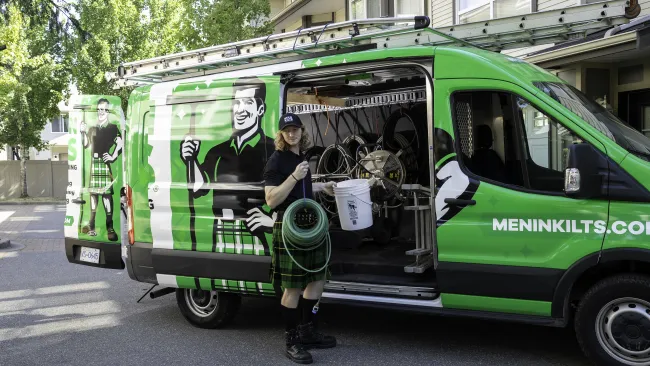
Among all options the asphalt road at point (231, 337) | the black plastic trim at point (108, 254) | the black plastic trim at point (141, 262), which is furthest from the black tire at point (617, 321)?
the black plastic trim at point (108, 254)

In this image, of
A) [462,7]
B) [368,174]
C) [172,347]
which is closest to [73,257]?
[172,347]

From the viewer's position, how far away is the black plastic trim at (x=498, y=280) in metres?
4.53

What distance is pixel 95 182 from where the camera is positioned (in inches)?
272

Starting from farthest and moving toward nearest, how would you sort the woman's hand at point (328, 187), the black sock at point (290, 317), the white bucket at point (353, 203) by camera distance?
the white bucket at point (353, 203)
the woman's hand at point (328, 187)
the black sock at point (290, 317)

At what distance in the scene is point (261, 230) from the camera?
551 cm

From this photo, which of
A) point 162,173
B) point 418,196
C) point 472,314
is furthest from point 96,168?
point 472,314

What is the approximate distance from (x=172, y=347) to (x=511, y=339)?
2.95 metres

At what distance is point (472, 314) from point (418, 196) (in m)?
1.80

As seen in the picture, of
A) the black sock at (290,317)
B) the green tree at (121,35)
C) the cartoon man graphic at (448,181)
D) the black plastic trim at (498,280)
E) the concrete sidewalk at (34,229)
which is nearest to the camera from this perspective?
the black plastic trim at (498,280)

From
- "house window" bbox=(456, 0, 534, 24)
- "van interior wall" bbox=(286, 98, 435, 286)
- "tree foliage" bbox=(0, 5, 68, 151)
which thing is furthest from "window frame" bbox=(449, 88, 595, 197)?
"tree foliage" bbox=(0, 5, 68, 151)

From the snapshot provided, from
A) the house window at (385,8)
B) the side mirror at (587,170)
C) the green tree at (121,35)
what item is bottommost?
the side mirror at (587,170)

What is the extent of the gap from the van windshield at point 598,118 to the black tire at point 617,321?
0.89 meters

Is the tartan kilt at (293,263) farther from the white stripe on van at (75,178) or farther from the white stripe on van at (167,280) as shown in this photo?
the white stripe on van at (75,178)

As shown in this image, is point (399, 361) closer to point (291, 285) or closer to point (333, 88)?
point (291, 285)
